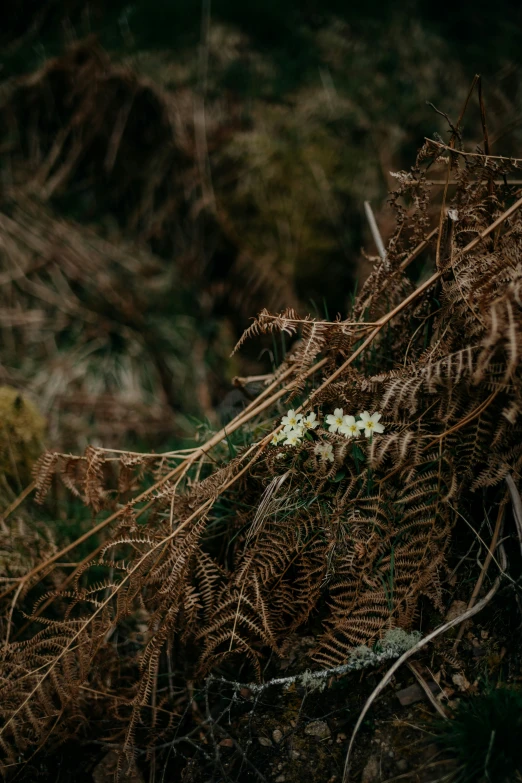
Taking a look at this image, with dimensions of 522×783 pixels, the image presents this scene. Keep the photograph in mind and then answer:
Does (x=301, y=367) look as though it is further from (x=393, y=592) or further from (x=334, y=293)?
(x=334, y=293)

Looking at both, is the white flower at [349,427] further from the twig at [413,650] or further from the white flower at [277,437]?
the twig at [413,650]

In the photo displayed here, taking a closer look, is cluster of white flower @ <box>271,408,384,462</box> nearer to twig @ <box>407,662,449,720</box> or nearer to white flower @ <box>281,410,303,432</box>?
white flower @ <box>281,410,303,432</box>

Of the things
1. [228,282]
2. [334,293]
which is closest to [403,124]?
[334,293]

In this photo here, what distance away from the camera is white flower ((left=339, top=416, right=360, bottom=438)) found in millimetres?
1597

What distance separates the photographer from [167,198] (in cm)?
464

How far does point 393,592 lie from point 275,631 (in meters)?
0.38

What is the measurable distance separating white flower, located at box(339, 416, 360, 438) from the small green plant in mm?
715

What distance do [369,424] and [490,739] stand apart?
790 mm

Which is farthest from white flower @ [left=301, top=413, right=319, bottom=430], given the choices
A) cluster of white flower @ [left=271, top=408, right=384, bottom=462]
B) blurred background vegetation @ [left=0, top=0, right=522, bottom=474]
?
blurred background vegetation @ [left=0, top=0, right=522, bottom=474]

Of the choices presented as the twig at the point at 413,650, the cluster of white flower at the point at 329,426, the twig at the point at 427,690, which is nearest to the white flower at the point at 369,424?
the cluster of white flower at the point at 329,426

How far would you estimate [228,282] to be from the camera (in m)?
4.40

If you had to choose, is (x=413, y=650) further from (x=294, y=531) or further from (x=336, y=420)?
(x=336, y=420)

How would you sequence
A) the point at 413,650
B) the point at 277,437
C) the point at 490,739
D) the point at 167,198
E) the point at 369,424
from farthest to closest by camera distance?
the point at 167,198 < the point at 277,437 < the point at 369,424 < the point at 413,650 < the point at 490,739

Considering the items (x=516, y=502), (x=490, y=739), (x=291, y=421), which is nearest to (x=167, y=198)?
(x=291, y=421)
